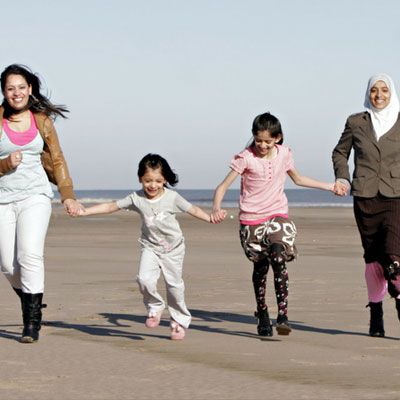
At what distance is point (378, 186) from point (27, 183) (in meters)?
2.71

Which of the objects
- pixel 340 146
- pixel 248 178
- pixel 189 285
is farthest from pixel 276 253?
pixel 189 285

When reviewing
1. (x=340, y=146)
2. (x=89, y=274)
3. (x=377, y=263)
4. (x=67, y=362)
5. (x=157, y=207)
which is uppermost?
(x=340, y=146)

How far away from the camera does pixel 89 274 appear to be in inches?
444

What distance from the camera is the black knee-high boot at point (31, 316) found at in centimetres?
607

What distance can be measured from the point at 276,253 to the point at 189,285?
3706mm

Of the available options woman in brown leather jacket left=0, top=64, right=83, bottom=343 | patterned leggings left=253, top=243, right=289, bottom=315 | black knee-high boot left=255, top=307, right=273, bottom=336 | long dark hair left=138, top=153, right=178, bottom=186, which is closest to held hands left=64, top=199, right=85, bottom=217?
woman in brown leather jacket left=0, top=64, right=83, bottom=343

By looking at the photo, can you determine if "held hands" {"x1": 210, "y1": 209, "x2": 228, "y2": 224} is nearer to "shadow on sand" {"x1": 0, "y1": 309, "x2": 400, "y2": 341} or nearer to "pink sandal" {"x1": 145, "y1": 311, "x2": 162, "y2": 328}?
"pink sandal" {"x1": 145, "y1": 311, "x2": 162, "y2": 328}

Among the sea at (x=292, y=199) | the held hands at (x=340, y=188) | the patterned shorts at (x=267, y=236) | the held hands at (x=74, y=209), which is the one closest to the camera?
the held hands at (x=74, y=209)

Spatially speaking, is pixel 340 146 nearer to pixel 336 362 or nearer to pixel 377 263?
pixel 377 263

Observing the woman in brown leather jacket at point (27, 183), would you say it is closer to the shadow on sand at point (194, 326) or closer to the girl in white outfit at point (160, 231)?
the girl in white outfit at point (160, 231)

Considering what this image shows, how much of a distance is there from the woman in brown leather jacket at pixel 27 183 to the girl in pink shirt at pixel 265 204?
53.1 inches

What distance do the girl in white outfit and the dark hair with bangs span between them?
811 millimetres

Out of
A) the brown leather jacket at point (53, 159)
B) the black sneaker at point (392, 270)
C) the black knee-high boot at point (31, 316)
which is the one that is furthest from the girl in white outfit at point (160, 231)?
the black sneaker at point (392, 270)

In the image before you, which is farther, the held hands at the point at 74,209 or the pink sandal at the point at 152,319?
the pink sandal at the point at 152,319
